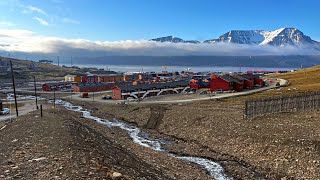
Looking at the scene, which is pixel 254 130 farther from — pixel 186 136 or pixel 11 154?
pixel 11 154

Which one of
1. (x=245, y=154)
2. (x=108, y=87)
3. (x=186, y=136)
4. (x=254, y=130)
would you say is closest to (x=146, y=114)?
(x=186, y=136)

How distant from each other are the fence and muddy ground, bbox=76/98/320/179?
2.01 meters

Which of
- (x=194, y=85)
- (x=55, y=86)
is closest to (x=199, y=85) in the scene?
(x=194, y=85)

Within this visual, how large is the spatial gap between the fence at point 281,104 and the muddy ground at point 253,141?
2013 millimetres

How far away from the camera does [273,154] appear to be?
106 ft

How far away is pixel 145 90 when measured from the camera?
122m

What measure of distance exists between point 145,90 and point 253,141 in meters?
87.2

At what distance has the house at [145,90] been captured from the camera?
375 feet

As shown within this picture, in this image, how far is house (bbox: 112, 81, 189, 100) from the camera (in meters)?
114

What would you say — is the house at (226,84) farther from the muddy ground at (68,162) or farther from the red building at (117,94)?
the muddy ground at (68,162)

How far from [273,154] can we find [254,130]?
8917mm

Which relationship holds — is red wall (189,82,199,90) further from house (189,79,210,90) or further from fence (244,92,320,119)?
fence (244,92,320,119)

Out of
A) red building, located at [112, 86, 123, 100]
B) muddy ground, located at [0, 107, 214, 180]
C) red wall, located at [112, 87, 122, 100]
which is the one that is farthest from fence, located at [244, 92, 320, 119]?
red wall, located at [112, 87, 122, 100]

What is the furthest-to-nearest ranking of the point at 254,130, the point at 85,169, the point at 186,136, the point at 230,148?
the point at 186,136, the point at 254,130, the point at 230,148, the point at 85,169
